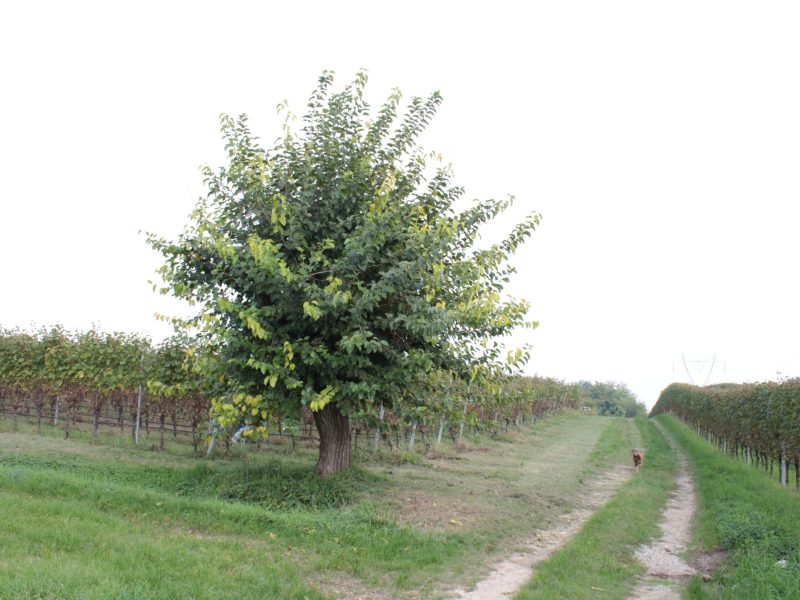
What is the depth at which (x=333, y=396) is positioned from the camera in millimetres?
9219

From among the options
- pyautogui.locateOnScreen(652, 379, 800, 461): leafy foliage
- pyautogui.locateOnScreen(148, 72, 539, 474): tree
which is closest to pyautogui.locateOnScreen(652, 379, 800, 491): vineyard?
pyautogui.locateOnScreen(652, 379, 800, 461): leafy foliage

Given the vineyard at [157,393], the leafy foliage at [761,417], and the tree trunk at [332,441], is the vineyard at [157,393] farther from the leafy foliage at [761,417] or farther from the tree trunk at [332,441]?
the leafy foliage at [761,417]

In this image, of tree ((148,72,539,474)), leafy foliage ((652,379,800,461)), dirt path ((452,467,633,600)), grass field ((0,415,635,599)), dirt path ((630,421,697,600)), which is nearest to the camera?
grass field ((0,415,635,599))

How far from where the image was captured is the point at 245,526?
7.85m

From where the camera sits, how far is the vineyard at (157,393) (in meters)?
10.3

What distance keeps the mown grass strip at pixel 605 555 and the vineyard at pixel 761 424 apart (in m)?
3.36

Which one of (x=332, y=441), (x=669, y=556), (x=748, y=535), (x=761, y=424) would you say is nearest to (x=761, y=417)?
(x=761, y=424)

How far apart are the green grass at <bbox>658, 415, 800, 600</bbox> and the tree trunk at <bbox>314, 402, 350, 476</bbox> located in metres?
5.92

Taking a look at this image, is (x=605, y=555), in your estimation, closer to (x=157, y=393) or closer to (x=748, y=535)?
(x=748, y=535)

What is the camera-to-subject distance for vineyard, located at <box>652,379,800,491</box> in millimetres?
13734

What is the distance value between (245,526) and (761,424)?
46.5 feet

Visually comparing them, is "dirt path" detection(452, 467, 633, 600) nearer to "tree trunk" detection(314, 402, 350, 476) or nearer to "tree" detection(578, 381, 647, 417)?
"tree trunk" detection(314, 402, 350, 476)

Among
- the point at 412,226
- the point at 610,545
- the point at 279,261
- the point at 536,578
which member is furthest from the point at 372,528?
the point at 412,226

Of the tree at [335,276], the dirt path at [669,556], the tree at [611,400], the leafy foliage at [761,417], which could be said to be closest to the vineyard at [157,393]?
the tree at [335,276]
